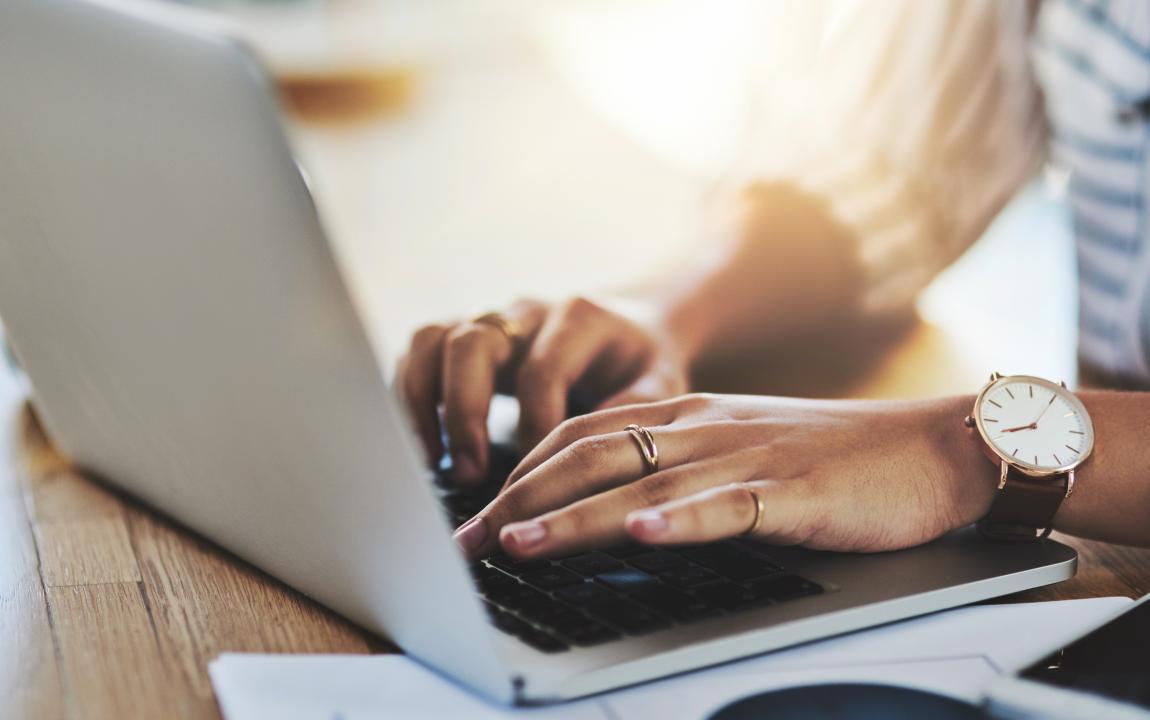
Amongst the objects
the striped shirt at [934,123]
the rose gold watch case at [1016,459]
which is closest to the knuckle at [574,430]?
the rose gold watch case at [1016,459]

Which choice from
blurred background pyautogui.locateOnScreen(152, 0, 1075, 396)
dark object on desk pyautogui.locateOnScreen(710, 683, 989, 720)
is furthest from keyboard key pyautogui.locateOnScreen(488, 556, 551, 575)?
blurred background pyautogui.locateOnScreen(152, 0, 1075, 396)

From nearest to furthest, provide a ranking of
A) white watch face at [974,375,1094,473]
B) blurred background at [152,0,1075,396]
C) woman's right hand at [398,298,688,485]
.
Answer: white watch face at [974,375,1094,473] < woman's right hand at [398,298,688,485] < blurred background at [152,0,1075,396]

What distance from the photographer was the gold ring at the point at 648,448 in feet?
1.91

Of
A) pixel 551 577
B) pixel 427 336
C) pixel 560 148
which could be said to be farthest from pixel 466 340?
pixel 560 148

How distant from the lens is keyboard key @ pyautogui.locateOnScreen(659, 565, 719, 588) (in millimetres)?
513

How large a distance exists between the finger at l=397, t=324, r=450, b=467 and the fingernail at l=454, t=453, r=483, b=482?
0.15ft

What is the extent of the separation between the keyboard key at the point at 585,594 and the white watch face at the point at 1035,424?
24 cm

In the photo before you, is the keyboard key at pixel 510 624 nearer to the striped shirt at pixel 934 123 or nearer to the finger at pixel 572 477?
the finger at pixel 572 477

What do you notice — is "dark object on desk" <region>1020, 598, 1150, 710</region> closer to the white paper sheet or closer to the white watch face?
the white paper sheet

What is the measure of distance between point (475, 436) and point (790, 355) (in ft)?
1.24

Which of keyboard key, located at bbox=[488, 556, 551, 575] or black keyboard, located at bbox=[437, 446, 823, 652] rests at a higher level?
black keyboard, located at bbox=[437, 446, 823, 652]

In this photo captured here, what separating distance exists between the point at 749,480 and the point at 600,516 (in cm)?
10

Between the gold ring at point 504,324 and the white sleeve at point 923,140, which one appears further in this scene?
the white sleeve at point 923,140

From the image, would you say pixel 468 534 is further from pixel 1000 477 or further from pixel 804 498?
pixel 1000 477
